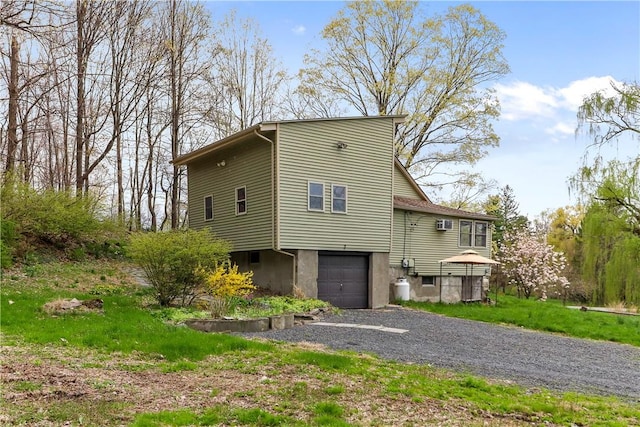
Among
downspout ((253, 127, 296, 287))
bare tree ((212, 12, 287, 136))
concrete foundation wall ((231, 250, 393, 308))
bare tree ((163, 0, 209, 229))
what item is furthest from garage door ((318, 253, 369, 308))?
bare tree ((212, 12, 287, 136))

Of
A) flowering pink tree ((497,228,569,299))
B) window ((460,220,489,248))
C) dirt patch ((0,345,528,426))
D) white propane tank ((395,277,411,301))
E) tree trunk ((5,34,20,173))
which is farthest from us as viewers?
flowering pink tree ((497,228,569,299))

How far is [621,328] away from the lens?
14.6 meters

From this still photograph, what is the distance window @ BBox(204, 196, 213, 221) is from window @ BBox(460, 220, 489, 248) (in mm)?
10718

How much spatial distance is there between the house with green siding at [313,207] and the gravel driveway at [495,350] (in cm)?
277

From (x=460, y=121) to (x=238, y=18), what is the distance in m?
13.4

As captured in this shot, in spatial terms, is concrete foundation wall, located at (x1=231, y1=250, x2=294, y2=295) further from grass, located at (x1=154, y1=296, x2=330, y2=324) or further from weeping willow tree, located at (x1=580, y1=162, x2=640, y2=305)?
weeping willow tree, located at (x1=580, y1=162, x2=640, y2=305)

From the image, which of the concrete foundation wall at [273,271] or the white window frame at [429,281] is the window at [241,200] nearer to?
the concrete foundation wall at [273,271]

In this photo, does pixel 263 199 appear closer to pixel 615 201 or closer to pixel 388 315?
pixel 388 315

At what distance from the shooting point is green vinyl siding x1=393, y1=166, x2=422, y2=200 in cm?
2167

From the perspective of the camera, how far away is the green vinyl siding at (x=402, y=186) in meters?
21.7

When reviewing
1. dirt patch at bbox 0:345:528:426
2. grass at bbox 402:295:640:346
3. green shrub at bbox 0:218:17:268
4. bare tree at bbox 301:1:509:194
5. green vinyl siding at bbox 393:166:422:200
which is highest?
bare tree at bbox 301:1:509:194

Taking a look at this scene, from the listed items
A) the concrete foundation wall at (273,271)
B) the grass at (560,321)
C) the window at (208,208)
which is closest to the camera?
the grass at (560,321)

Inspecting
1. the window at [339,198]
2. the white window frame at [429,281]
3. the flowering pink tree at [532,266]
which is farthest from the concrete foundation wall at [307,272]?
the flowering pink tree at [532,266]

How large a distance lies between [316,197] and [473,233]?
30.3 ft
